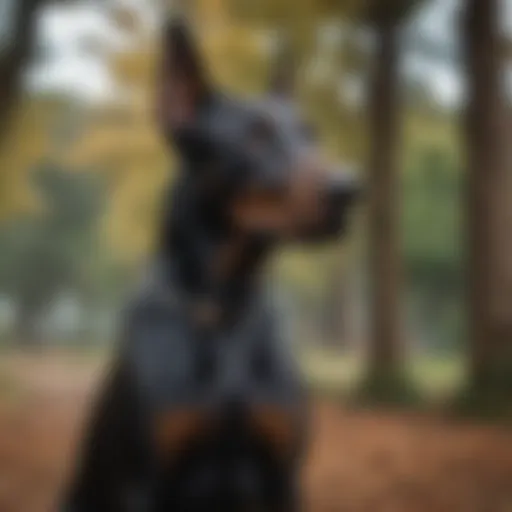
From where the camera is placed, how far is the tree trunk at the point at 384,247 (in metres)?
1.55

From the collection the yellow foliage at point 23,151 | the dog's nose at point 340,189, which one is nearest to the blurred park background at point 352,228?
the yellow foliage at point 23,151

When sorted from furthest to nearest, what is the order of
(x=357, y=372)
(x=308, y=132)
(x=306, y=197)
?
(x=357, y=372) → (x=308, y=132) → (x=306, y=197)

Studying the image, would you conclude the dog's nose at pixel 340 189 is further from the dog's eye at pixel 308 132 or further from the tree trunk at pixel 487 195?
the tree trunk at pixel 487 195

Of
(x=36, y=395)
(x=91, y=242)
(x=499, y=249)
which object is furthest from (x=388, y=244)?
(x=36, y=395)

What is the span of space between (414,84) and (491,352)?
1.28 feet

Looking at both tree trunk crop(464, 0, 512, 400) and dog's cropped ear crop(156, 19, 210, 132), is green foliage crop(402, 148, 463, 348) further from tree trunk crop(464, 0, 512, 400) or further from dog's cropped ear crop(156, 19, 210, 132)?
dog's cropped ear crop(156, 19, 210, 132)

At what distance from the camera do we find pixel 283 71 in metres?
1.52

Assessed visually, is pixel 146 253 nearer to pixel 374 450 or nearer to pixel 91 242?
pixel 91 242

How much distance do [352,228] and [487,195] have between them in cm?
22

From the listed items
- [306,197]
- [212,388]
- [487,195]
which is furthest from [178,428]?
[487,195]

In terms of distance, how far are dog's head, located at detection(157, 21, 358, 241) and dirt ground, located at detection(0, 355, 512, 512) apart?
0.28 m

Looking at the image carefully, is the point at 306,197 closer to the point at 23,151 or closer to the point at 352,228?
the point at 352,228

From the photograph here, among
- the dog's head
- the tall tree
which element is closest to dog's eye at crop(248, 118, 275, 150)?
the dog's head

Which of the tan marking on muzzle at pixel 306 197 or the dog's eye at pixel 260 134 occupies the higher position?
the dog's eye at pixel 260 134
